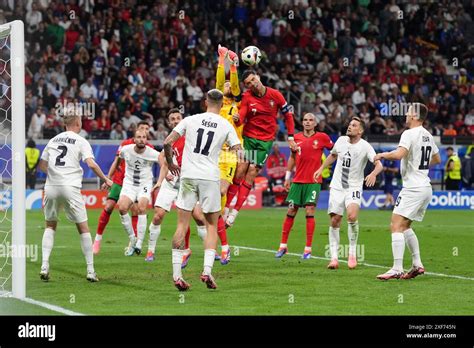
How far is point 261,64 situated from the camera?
3747 centimetres

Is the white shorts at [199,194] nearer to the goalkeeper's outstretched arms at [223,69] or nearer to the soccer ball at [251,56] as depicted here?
the goalkeeper's outstretched arms at [223,69]

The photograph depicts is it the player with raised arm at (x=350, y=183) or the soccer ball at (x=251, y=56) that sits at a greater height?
the soccer ball at (x=251, y=56)

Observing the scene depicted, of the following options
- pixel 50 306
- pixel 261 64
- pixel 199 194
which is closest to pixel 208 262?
pixel 199 194

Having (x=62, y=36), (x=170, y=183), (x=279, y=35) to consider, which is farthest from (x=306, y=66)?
(x=170, y=183)

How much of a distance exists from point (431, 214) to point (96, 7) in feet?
47.9

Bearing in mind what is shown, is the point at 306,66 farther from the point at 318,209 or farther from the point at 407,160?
the point at 407,160

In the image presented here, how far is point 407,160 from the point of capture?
13688 millimetres

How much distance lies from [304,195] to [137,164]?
3077 millimetres

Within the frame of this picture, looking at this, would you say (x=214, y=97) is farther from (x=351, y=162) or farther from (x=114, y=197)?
(x=114, y=197)

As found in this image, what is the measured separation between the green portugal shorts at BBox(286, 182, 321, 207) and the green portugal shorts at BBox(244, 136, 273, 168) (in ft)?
3.38

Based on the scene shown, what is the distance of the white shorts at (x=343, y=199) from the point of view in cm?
1523

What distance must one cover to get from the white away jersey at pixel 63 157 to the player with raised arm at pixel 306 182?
507 centimetres

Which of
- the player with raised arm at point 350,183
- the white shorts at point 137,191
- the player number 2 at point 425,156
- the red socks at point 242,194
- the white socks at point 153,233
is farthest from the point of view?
the white shorts at point 137,191

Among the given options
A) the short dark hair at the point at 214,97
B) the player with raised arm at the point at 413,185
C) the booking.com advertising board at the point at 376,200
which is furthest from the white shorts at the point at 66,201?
the booking.com advertising board at the point at 376,200
